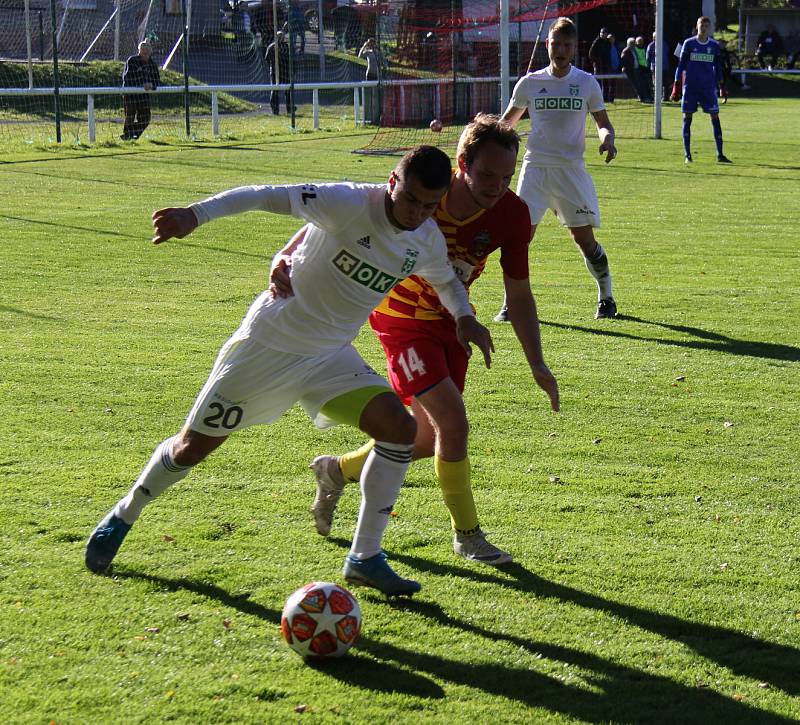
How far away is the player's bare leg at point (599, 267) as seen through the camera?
9.98m

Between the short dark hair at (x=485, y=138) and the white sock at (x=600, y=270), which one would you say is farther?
the white sock at (x=600, y=270)

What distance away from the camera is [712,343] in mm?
9219

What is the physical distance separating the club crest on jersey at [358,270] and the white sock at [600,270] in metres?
5.56

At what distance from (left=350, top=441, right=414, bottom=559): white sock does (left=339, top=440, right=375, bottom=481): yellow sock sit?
1.36 feet

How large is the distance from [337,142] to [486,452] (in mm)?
19693

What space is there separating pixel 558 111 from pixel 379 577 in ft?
21.4

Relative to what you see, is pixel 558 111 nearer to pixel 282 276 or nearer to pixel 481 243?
pixel 481 243

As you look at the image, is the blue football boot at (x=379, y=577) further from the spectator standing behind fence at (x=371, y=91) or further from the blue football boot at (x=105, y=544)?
the spectator standing behind fence at (x=371, y=91)

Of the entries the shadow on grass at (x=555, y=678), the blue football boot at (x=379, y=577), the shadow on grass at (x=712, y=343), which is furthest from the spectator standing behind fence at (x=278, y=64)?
the shadow on grass at (x=555, y=678)

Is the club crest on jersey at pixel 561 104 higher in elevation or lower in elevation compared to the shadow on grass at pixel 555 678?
higher

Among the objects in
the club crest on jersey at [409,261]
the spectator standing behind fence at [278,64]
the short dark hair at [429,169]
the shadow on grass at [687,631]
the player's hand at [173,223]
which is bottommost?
the shadow on grass at [687,631]

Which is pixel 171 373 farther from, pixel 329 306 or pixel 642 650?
pixel 642 650

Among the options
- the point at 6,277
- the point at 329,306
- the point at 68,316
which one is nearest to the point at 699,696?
the point at 329,306

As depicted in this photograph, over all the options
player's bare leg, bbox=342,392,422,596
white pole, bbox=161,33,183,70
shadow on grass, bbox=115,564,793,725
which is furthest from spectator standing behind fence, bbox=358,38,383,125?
shadow on grass, bbox=115,564,793,725
